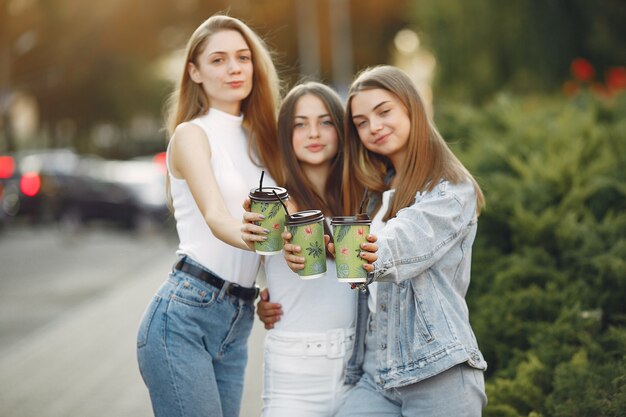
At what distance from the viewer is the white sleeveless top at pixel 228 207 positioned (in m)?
3.03

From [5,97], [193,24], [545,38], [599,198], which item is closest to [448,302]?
[599,198]

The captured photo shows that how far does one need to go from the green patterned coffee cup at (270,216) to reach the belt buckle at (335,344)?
0.60 meters

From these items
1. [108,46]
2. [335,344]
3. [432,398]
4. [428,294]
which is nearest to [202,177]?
[335,344]

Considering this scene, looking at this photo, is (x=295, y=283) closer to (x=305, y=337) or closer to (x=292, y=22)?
(x=305, y=337)

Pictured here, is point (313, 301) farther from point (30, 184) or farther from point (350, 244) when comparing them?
point (30, 184)

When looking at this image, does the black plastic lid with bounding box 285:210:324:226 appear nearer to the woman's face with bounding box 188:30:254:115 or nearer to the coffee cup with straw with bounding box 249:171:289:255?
the coffee cup with straw with bounding box 249:171:289:255

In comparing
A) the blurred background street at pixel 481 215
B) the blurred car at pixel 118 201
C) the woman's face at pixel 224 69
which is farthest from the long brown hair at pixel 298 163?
the blurred car at pixel 118 201

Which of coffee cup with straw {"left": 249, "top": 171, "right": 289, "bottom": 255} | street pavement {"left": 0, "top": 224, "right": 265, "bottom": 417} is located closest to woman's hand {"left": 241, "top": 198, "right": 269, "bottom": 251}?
coffee cup with straw {"left": 249, "top": 171, "right": 289, "bottom": 255}

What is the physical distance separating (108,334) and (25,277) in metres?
4.84

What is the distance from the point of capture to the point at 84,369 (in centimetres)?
668

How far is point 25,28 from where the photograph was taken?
2838 cm

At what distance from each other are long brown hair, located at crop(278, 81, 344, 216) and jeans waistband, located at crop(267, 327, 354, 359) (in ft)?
1.74

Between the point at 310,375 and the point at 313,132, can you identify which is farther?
the point at 313,132

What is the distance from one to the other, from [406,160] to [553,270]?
2040 mm
